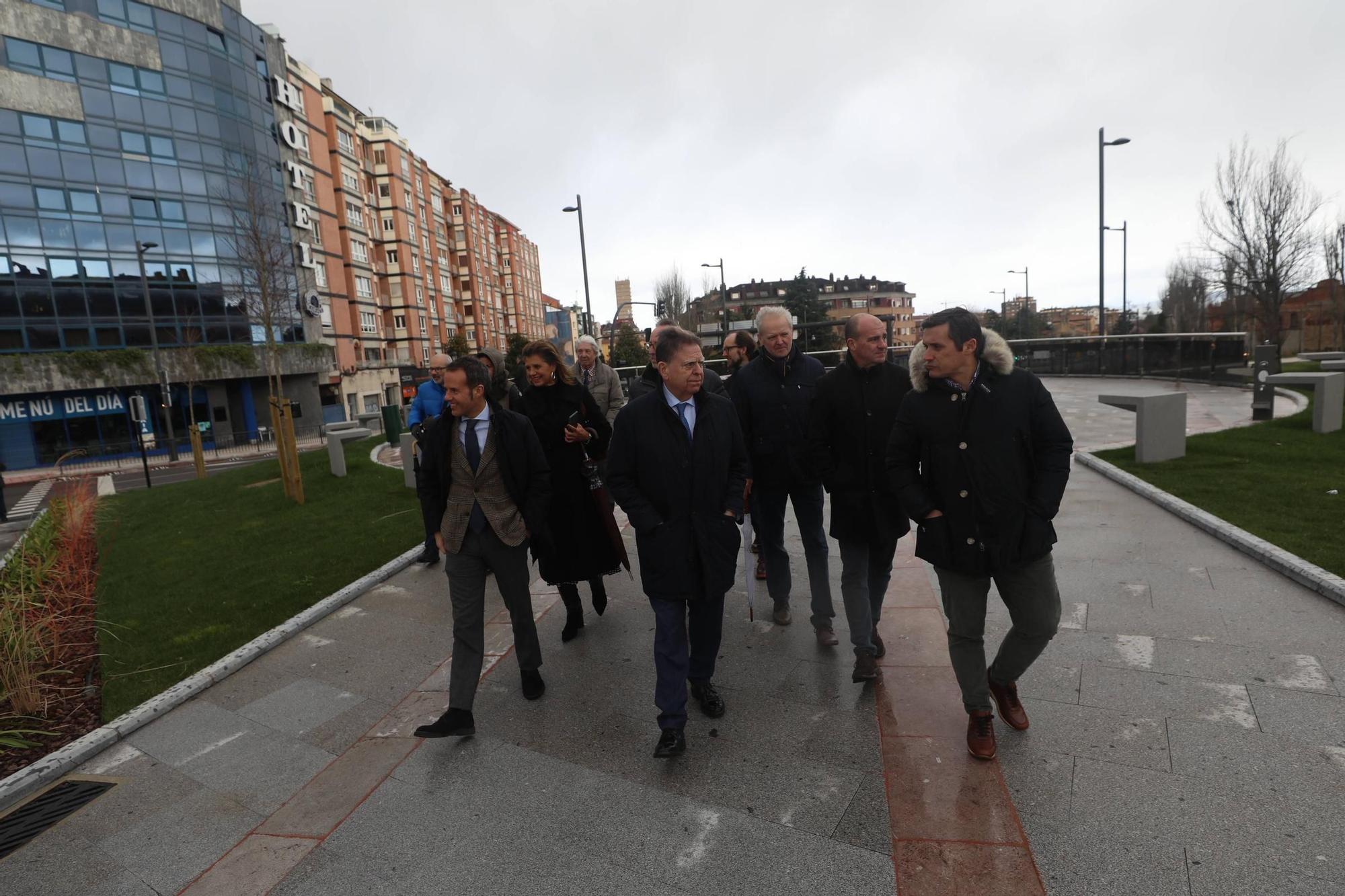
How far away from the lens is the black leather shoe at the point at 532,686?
4.10 m

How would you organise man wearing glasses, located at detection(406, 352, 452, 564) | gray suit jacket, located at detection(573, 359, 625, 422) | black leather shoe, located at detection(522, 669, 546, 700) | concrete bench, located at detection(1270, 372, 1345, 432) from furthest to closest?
concrete bench, located at detection(1270, 372, 1345, 432) < gray suit jacket, located at detection(573, 359, 625, 422) < man wearing glasses, located at detection(406, 352, 452, 564) < black leather shoe, located at detection(522, 669, 546, 700)

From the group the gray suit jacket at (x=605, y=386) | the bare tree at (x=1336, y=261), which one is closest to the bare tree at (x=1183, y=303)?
the bare tree at (x=1336, y=261)

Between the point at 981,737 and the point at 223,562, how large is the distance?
316 inches

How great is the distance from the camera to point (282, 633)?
5.34 m

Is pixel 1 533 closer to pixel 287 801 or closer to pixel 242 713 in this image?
pixel 242 713

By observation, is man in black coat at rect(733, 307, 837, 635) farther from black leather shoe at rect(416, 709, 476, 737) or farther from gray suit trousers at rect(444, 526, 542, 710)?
black leather shoe at rect(416, 709, 476, 737)

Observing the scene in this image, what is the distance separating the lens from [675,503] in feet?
11.3

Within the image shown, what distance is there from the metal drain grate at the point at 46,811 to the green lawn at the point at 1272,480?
724cm

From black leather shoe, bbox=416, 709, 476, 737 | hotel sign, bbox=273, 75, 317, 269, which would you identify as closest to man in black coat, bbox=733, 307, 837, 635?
black leather shoe, bbox=416, 709, 476, 737

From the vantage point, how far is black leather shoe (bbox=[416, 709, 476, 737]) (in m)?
3.64

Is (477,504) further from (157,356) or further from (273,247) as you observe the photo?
(157,356)

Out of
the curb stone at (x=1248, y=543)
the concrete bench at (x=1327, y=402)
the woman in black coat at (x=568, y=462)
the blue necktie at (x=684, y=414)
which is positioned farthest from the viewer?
the concrete bench at (x=1327, y=402)

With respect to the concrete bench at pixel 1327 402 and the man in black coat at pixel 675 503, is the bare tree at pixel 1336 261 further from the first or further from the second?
the man in black coat at pixel 675 503

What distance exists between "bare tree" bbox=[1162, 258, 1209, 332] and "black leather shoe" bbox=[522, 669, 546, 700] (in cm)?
5446
